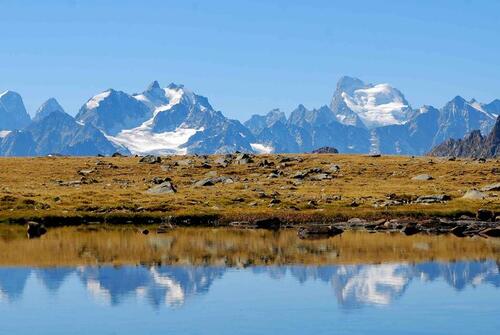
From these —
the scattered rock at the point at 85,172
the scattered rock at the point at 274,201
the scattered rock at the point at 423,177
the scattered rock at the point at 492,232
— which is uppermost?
the scattered rock at the point at 85,172

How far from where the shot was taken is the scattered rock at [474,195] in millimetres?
121625

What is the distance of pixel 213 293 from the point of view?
58.4 meters

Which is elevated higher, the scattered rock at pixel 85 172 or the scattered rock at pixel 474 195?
the scattered rock at pixel 85 172

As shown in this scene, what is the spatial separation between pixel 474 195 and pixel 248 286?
70276 mm

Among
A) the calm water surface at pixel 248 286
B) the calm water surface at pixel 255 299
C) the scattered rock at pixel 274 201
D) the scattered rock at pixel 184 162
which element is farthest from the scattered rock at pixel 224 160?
the calm water surface at pixel 255 299

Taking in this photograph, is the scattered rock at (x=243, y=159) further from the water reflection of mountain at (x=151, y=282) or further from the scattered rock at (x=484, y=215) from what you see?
the water reflection of mountain at (x=151, y=282)

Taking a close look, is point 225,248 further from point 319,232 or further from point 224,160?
point 224,160

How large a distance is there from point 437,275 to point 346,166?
10109cm

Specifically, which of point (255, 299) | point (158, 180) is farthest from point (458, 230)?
point (158, 180)

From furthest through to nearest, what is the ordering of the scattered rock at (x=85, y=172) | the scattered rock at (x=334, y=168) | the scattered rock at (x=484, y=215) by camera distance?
the scattered rock at (x=334, y=168)
the scattered rock at (x=85, y=172)
the scattered rock at (x=484, y=215)

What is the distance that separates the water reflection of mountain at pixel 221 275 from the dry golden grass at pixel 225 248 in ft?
11.6

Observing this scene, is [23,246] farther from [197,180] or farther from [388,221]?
[197,180]

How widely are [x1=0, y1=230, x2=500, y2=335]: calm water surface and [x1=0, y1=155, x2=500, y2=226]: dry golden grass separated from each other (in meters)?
20.8

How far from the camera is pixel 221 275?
6606 cm
